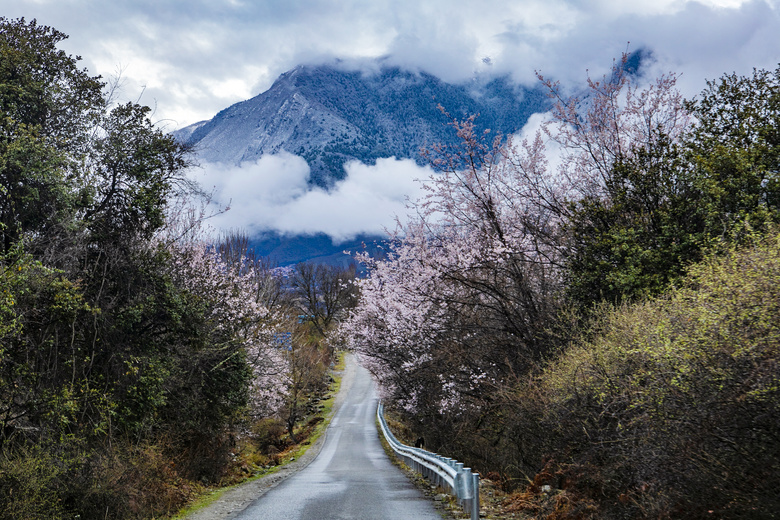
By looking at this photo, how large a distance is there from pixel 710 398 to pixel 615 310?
6.42 meters

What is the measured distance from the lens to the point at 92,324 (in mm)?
13906

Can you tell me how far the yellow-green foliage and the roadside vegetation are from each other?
339 inches

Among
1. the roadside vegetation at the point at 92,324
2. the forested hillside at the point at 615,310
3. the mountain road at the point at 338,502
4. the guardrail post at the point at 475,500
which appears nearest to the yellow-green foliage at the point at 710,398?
the forested hillside at the point at 615,310

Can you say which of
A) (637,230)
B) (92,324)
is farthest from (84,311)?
(637,230)

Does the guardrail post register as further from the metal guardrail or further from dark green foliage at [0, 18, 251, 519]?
dark green foliage at [0, 18, 251, 519]

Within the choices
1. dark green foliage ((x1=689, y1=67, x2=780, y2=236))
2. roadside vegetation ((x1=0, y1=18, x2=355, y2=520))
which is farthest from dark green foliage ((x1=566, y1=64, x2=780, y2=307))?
roadside vegetation ((x1=0, y1=18, x2=355, y2=520))

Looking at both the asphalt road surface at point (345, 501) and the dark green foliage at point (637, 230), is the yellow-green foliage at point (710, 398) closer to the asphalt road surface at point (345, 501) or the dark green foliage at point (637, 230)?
the asphalt road surface at point (345, 501)

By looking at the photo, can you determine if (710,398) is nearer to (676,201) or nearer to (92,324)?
(676,201)

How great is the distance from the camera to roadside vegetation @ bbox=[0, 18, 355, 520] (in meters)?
10.8

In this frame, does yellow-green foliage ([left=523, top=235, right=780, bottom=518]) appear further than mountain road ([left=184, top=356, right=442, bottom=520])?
No

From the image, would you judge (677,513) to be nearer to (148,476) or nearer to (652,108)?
(148,476)

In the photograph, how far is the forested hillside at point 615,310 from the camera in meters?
5.48

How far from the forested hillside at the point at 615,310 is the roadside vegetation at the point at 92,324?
7.40m

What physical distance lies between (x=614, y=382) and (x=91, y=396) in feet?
34.6
